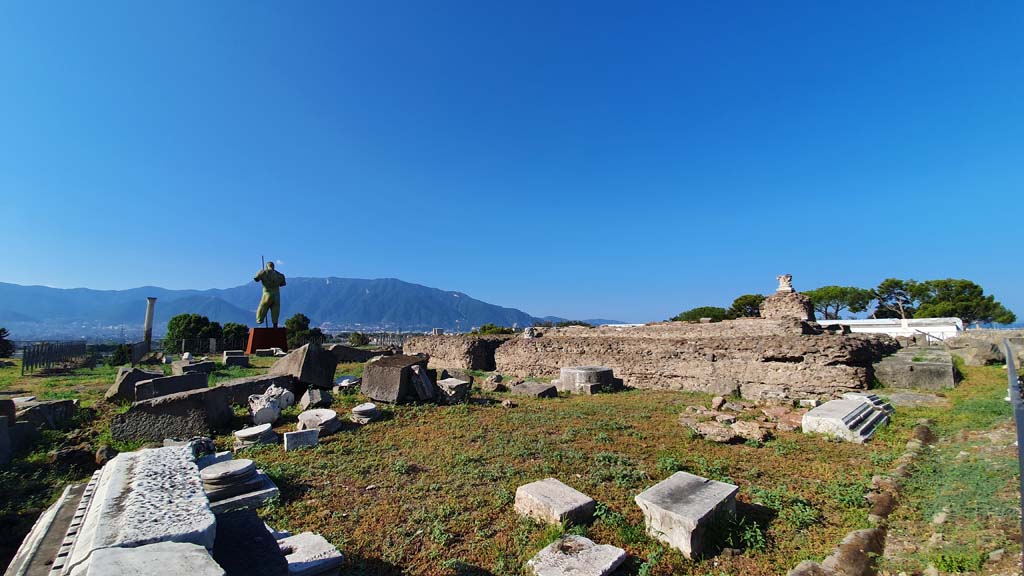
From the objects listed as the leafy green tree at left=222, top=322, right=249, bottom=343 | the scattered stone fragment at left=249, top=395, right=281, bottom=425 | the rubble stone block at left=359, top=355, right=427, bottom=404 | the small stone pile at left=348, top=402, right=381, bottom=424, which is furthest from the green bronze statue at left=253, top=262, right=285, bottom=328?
the small stone pile at left=348, top=402, right=381, bottom=424

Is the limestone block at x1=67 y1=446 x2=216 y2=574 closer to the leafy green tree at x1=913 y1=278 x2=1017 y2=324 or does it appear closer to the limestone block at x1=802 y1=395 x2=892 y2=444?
the limestone block at x1=802 y1=395 x2=892 y2=444

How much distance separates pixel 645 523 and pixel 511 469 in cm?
195

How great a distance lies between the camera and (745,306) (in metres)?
46.3

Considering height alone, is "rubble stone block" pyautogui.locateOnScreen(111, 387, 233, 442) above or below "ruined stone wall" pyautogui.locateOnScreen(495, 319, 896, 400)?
below

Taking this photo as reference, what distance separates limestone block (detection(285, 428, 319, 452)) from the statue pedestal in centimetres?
1758

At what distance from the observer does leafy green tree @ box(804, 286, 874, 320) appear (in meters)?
46.0

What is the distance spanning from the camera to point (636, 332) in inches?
726

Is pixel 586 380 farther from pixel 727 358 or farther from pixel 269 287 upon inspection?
pixel 269 287

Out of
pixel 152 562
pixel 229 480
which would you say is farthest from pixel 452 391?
pixel 152 562

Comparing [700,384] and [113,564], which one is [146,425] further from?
[700,384]

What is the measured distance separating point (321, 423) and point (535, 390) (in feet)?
19.2

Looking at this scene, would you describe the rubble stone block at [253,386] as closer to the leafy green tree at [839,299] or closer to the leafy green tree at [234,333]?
the leafy green tree at [234,333]

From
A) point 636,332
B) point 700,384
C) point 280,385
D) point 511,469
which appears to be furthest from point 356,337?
point 511,469

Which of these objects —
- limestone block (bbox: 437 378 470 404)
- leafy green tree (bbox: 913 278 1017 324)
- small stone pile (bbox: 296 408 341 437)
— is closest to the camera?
small stone pile (bbox: 296 408 341 437)
